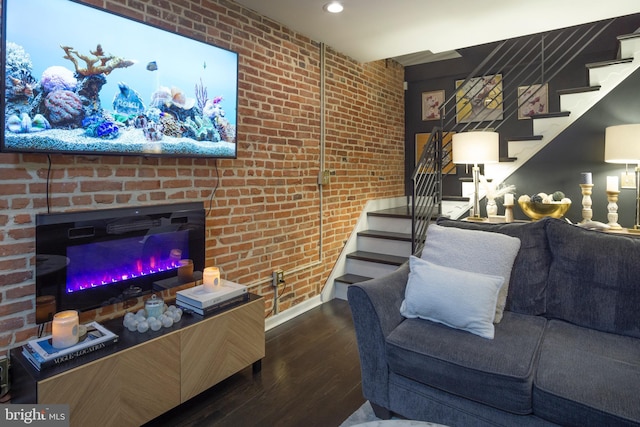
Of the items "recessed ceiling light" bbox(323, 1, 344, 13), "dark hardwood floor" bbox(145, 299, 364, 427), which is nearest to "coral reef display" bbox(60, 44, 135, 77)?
"recessed ceiling light" bbox(323, 1, 344, 13)

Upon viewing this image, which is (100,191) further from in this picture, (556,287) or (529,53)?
(529,53)

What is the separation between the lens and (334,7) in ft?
9.22

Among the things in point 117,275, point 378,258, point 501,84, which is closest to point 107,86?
point 117,275

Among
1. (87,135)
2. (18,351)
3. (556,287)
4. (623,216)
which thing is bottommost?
(18,351)

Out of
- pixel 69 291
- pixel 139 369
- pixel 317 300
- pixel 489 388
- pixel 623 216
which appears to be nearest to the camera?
pixel 489 388

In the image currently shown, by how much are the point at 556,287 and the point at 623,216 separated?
1862 millimetres

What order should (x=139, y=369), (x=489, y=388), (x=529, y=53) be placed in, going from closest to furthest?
(x=489, y=388) → (x=139, y=369) → (x=529, y=53)

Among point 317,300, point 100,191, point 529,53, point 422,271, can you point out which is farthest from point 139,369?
point 529,53

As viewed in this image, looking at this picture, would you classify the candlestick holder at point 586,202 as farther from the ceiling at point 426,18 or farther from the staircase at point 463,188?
the ceiling at point 426,18

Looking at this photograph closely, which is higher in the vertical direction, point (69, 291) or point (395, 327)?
point (69, 291)

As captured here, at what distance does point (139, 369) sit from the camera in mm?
1769

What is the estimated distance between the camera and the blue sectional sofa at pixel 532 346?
1.50 meters

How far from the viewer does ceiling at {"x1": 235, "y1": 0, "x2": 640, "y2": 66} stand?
2.80 meters

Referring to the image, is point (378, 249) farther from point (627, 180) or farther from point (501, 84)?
point (501, 84)
